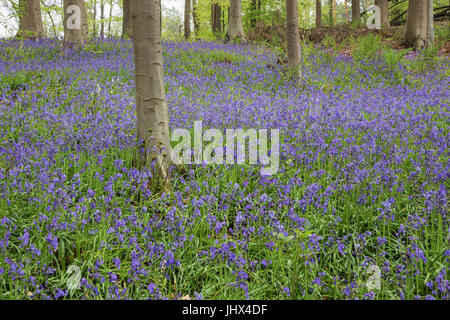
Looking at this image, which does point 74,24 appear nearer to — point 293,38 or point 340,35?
point 293,38

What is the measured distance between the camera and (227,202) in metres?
3.54

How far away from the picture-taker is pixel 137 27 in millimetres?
3648

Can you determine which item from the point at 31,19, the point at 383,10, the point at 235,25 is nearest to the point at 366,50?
the point at 235,25

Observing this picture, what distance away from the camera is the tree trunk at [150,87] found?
3629 millimetres

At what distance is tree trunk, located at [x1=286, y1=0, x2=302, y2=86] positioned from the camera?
7.84m

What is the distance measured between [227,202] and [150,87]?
54.7 inches

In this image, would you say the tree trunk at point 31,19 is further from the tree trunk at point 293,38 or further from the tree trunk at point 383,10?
the tree trunk at point 383,10

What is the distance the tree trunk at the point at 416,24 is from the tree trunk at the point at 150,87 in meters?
11.7

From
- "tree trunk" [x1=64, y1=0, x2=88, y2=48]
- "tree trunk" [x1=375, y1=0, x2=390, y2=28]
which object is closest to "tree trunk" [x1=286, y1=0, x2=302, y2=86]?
"tree trunk" [x1=64, y1=0, x2=88, y2=48]

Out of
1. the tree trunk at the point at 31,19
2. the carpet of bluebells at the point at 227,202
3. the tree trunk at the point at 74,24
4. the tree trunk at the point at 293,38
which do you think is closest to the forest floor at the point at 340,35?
the tree trunk at the point at 293,38

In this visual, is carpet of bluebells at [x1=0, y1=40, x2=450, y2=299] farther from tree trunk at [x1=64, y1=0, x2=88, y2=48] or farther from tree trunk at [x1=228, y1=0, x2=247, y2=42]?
tree trunk at [x1=228, y1=0, x2=247, y2=42]

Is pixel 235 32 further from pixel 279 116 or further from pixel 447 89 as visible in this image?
pixel 279 116

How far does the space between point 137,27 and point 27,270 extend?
8.06 ft

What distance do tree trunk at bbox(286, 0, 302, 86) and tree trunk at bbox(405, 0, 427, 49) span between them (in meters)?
6.59
